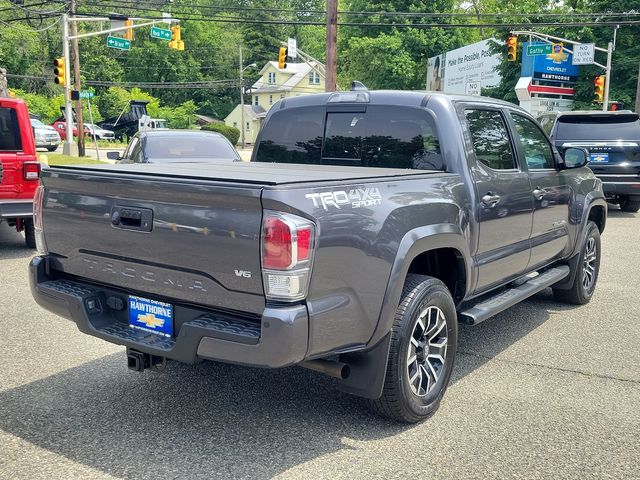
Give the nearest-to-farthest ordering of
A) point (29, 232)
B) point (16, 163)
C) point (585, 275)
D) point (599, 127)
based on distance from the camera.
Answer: point (585, 275)
point (16, 163)
point (29, 232)
point (599, 127)

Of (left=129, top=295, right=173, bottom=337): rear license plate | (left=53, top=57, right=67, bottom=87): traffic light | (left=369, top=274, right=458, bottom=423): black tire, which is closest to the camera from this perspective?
(left=129, top=295, right=173, bottom=337): rear license plate

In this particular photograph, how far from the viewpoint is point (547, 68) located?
111 ft

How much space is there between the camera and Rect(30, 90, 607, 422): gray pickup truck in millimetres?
2986

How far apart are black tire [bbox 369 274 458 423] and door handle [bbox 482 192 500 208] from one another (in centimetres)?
84

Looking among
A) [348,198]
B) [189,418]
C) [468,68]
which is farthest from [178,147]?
[468,68]

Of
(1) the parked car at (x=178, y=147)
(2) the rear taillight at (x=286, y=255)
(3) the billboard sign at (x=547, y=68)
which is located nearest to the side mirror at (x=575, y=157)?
(2) the rear taillight at (x=286, y=255)

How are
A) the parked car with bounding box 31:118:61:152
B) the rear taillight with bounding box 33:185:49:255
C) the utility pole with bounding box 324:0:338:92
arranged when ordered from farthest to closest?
the parked car with bounding box 31:118:61:152 < the utility pole with bounding box 324:0:338:92 < the rear taillight with bounding box 33:185:49:255

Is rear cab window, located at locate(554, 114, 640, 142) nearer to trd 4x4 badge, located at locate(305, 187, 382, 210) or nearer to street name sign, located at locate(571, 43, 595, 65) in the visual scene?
trd 4x4 badge, located at locate(305, 187, 382, 210)

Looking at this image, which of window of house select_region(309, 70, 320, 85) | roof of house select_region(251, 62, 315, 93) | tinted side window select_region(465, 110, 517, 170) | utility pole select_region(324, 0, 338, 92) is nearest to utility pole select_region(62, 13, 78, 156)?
utility pole select_region(324, 0, 338, 92)

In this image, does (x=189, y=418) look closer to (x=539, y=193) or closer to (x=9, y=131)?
(x=539, y=193)

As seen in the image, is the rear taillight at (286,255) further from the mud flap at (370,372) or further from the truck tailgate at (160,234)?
the mud flap at (370,372)

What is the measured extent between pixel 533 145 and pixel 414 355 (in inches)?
102

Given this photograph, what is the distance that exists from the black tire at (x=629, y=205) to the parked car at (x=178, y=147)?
8812 millimetres

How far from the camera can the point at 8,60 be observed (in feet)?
190
